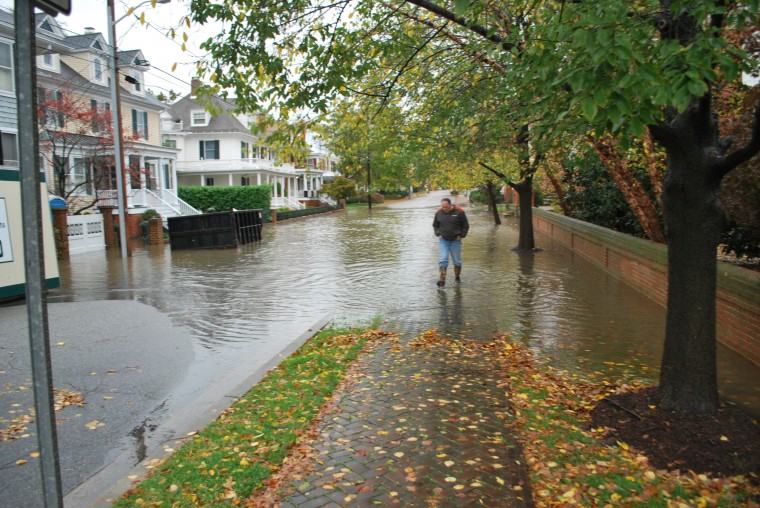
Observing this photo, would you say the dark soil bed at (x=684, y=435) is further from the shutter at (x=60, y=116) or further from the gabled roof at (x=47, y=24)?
the gabled roof at (x=47, y=24)

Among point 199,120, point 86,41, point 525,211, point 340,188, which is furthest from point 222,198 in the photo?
point 525,211

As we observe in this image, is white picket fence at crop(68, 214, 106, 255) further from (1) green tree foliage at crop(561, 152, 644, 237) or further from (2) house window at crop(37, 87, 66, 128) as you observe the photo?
(1) green tree foliage at crop(561, 152, 644, 237)

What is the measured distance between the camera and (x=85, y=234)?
830 inches

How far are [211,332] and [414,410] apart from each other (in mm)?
4756

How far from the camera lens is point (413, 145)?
11789mm

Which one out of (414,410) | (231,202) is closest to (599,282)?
(414,410)

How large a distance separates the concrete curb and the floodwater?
1.74 ft

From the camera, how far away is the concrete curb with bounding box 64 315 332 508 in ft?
13.0

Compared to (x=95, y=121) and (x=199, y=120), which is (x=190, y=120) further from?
(x=95, y=121)

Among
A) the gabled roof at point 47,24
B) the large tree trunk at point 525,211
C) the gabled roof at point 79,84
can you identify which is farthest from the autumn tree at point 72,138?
the large tree trunk at point 525,211

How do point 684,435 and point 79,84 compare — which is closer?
point 684,435

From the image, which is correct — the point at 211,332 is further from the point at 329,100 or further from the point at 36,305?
the point at 36,305

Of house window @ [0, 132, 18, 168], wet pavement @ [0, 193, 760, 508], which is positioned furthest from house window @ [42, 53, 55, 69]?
wet pavement @ [0, 193, 760, 508]

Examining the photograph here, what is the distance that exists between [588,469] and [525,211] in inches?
579
